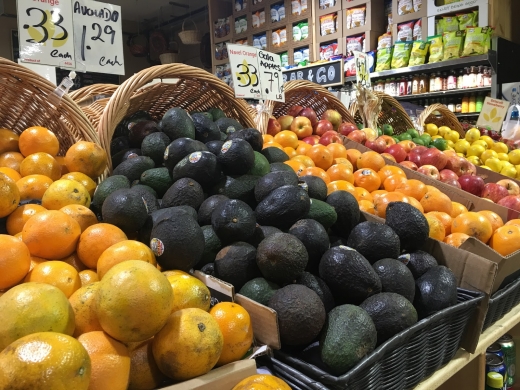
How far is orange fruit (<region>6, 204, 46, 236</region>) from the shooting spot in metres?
1.02

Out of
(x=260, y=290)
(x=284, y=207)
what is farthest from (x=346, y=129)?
(x=260, y=290)

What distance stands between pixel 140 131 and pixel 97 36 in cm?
47

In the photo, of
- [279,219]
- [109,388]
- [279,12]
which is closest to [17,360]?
[109,388]

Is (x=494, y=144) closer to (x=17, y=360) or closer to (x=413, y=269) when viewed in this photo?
(x=413, y=269)

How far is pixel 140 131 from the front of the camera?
4.91ft

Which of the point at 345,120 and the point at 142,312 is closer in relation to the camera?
the point at 142,312

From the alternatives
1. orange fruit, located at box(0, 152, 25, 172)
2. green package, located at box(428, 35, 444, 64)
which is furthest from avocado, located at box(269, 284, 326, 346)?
green package, located at box(428, 35, 444, 64)

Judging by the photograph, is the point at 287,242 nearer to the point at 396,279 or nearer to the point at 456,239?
the point at 396,279

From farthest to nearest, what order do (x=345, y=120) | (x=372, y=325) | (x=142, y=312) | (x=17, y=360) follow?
(x=345, y=120) < (x=372, y=325) < (x=142, y=312) < (x=17, y=360)

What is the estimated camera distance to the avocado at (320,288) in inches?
35.8

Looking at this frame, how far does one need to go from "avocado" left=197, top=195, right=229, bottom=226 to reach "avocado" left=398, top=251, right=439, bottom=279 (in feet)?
1.64

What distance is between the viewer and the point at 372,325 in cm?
82

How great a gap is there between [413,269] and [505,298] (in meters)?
0.35

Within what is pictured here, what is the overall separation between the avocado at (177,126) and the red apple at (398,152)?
3.81ft
